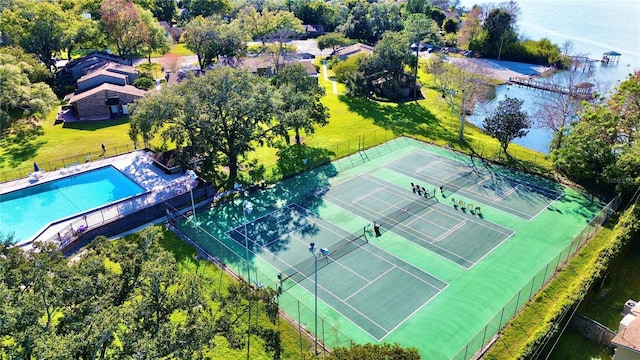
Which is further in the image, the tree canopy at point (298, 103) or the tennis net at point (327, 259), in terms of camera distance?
the tree canopy at point (298, 103)

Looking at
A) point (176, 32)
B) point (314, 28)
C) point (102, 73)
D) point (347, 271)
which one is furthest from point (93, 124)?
point (314, 28)

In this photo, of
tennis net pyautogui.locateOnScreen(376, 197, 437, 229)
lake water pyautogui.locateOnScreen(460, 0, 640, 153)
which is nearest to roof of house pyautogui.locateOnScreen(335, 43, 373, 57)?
lake water pyautogui.locateOnScreen(460, 0, 640, 153)

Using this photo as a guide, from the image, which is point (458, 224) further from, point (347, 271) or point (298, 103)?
point (298, 103)

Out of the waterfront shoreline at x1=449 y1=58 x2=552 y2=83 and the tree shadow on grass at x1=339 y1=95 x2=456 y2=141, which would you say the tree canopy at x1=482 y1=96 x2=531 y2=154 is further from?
the waterfront shoreline at x1=449 y1=58 x2=552 y2=83

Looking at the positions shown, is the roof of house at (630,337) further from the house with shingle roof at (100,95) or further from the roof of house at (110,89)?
the roof of house at (110,89)

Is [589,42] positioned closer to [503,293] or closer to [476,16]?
[476,16]

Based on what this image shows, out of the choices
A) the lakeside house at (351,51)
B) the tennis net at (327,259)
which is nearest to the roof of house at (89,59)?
the lakeside house at (351,51)
